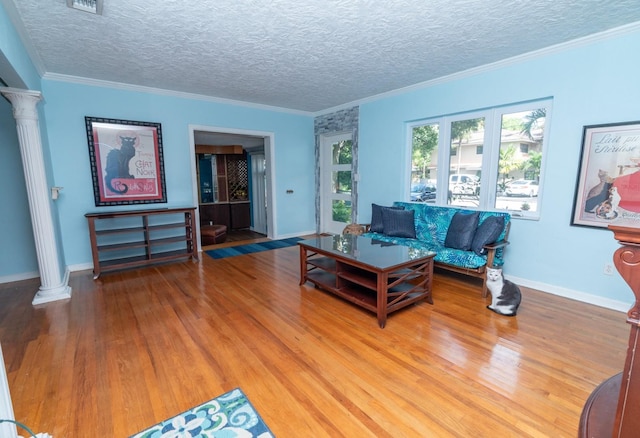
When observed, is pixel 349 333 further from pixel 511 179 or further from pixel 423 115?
pixel 423 115

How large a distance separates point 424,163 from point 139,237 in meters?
4.29

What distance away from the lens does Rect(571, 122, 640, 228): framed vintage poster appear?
2.52 m

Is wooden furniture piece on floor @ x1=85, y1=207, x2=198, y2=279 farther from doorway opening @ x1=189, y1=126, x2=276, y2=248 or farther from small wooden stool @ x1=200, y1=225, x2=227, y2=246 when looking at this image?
doorway opening @ x1=189, y1=126, x2=276, y2=248

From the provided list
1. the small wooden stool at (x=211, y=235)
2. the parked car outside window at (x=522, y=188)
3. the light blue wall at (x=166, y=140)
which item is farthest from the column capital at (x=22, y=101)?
the parked car outside window at (x=522, y=188)

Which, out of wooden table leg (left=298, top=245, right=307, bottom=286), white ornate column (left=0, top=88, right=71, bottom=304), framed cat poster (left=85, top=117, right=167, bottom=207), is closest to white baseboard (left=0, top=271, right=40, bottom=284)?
white ornate column (left=0, top=88, right=71, bottom=304)

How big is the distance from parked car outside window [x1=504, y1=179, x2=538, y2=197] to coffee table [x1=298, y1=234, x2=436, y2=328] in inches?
55.5

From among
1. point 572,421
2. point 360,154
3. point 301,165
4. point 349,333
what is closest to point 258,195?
point 301,165

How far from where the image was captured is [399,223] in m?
3.90

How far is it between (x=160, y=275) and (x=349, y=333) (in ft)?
8.78

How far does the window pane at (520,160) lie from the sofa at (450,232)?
0.85ft

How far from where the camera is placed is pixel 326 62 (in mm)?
3209

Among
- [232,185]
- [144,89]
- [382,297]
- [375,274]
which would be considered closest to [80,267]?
[144,89]

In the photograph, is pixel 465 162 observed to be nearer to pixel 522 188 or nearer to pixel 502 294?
pixel 522 188

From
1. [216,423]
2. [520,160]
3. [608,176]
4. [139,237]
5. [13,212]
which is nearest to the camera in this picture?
[216,423]
